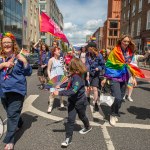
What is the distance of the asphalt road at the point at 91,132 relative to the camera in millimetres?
3906

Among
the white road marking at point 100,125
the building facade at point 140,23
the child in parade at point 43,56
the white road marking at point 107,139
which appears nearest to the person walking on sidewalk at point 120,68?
the white road marking at point 100,125

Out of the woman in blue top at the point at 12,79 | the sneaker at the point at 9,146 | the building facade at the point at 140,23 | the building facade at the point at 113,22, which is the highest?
the building facade at the point at 113,22

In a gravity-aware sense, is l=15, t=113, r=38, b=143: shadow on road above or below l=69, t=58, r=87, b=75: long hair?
below

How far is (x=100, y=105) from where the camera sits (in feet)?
22.3

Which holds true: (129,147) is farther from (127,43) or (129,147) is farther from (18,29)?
(18,29)

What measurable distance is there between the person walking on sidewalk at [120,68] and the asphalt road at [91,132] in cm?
43

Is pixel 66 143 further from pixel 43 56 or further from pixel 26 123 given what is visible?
pixel 43 56

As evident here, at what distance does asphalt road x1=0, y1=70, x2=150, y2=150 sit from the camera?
154 inches

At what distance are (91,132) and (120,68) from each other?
61.2 inches

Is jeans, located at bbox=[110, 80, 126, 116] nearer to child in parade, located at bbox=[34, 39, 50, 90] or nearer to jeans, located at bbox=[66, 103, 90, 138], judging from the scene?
jeans, located at bbox=[66, 103, 90, 138]

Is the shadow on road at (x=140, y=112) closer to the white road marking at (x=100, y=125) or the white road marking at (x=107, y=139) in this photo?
the white road marking at (x=100, y=125)

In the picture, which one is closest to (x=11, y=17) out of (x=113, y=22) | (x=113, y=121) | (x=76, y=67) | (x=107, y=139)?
(x=113, y=121)

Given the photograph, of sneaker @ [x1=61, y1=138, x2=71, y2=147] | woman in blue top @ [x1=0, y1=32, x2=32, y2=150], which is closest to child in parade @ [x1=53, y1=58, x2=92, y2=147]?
sneaker @ [x1=61, y1=138, x2=71, y2=147]

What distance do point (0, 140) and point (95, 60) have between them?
322 centimetres
